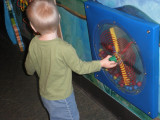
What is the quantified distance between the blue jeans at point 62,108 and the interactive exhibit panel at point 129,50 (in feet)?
0.87

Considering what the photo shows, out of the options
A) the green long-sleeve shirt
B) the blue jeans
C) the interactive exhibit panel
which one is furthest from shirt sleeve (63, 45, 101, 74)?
the blue jeans

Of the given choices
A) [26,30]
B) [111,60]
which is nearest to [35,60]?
[111,60]

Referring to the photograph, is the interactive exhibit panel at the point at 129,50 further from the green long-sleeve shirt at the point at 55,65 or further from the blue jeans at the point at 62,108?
the blue jeans at the point at 62,108

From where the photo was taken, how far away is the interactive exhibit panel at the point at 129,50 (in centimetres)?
90

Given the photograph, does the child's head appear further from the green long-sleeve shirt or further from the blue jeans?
the blue jeans

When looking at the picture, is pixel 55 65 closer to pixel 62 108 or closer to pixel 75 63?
pixel 75 63

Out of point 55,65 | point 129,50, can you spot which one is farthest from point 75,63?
point 129,50

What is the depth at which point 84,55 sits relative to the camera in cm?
155

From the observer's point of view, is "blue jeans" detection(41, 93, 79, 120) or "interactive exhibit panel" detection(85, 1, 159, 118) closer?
"interactive exhibit panel" detection(85, 1, 159, 118)

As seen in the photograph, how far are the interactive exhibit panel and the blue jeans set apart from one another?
10.5 inches

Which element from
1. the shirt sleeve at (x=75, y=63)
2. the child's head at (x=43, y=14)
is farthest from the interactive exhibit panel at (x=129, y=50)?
the child's head at (x=43, y=14)

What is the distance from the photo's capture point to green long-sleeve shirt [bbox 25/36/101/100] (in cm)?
100

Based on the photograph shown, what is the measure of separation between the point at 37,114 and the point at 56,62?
32.4 inches

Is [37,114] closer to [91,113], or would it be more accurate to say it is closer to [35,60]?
[91,113]
